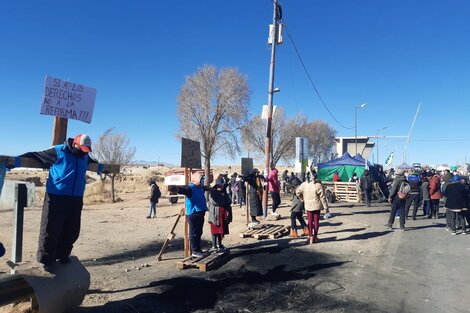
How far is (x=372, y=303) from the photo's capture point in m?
5.58

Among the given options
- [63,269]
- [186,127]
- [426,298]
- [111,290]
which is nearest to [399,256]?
[426,298]

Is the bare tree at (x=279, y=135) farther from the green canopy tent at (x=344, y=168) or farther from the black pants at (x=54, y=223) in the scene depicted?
the black pants at (x=54, y=223)

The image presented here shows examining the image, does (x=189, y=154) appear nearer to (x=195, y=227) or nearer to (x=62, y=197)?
(x=195, y=227)

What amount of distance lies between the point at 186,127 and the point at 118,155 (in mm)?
8220

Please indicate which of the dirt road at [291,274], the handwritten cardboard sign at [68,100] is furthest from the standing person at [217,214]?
the handwritten cardboard sign at [68,100]

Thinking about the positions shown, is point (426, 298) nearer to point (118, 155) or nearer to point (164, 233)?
point (164, 233)

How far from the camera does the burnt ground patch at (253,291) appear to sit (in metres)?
5.38

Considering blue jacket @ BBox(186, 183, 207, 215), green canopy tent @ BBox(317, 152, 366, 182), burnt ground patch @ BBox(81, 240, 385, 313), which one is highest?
green canopy tent @ BBox(317, 152, 366, 182)

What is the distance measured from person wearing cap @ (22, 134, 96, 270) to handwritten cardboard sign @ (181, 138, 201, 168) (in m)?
2.85

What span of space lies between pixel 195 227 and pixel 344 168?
20.1 meters

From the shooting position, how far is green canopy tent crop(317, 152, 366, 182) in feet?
83.9

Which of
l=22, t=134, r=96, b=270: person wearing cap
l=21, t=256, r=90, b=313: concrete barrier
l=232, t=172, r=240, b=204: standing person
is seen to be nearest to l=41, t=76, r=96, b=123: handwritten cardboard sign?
l=22, t=134, r=96, b=270: person wearing cap

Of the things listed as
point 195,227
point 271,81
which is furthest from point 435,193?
point 195,227

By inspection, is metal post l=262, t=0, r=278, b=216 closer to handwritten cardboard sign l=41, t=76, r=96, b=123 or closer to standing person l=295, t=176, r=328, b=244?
standing person l=295, t=176, r=328, b=244
